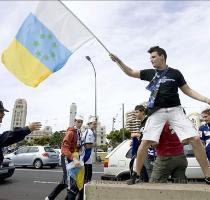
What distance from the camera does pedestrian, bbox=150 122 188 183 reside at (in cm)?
494

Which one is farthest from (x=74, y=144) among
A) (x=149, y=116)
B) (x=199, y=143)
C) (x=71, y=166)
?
(x=199, y=143)

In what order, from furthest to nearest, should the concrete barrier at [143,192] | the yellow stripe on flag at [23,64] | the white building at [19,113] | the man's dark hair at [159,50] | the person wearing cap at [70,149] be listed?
the white building at [19,113] → the person wearing cap at [70,149] → the yellow stripe on flag at [23,64] → the man's dark hair at [159,50] → the concrete barrier at [143,192]

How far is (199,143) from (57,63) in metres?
2.35

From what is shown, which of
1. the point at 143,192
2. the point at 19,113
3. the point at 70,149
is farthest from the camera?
the point at 19,113

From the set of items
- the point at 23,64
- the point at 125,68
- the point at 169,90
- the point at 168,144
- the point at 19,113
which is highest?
the point at 19,113

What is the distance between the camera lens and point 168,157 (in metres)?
4.96

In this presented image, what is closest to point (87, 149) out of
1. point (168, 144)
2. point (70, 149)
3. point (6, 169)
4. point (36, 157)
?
point (70, 149)

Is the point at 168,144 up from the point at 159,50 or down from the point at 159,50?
down

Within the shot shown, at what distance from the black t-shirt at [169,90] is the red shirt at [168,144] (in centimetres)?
73

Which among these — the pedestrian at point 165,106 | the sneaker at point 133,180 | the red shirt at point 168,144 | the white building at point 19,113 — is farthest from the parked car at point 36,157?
the white building at point 19,113

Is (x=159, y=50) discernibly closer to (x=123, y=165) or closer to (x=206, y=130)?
(x=206, y=130)

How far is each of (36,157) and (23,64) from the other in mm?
15409

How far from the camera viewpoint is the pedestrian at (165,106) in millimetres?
4129

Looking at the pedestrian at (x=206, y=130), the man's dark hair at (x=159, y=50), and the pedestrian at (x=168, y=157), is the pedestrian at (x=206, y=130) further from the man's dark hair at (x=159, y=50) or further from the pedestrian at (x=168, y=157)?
the man's dark hair at (x=159, y=50)
